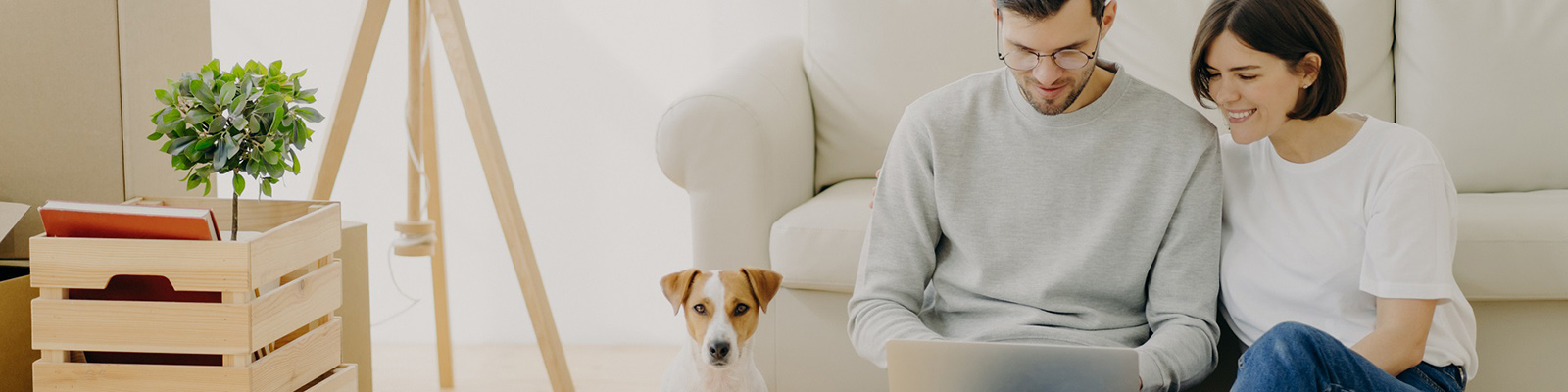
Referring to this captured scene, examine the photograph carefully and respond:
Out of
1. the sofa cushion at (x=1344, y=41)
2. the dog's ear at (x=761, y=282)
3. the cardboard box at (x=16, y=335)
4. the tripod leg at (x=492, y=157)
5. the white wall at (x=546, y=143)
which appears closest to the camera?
the dog's ear at (x=761, y=282)

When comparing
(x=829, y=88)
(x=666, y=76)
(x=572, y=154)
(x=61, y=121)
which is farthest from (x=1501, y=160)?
(x=61, y=121)

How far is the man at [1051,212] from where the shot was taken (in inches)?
47.6

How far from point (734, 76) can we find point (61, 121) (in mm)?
1060

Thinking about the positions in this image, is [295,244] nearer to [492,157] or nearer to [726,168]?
[492,157]

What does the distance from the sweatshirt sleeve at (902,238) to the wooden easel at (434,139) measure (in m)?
0.80

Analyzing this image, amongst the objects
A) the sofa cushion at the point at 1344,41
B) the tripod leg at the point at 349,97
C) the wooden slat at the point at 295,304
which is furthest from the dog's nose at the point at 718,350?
the sofa cushion at the point at 1344,41

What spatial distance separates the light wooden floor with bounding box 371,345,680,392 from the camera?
224 cm

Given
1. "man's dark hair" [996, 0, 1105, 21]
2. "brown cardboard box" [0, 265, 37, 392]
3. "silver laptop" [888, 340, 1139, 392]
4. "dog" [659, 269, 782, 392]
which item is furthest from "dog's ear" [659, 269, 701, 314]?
"brown cardboard box" [0, 265, 37, 392]

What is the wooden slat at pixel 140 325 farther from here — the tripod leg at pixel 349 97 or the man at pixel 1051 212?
the man at pixel 1051 212

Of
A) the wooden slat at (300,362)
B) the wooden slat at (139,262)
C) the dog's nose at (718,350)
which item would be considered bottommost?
the wooden slat at (300,362)

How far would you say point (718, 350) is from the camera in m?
1.26

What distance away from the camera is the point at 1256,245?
1226 millimetres

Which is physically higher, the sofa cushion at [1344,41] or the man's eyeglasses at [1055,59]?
the sofa cushion at [1344,41]

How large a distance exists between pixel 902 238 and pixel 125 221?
953 millimetres
